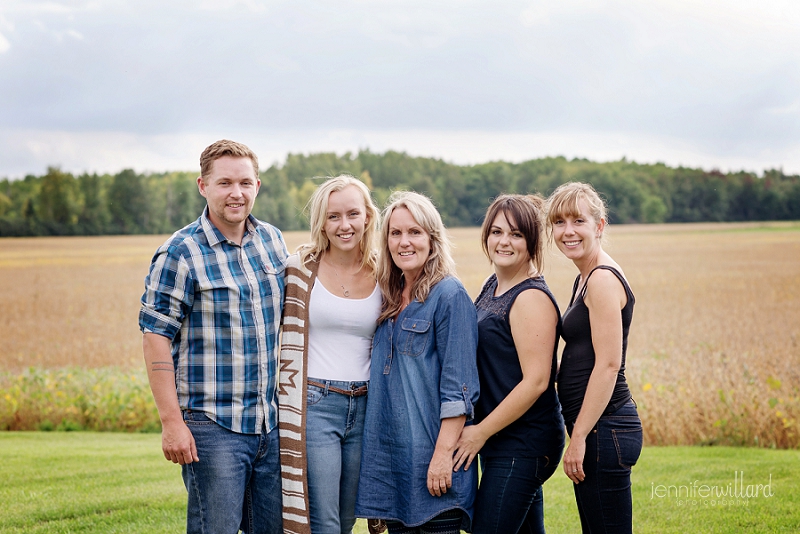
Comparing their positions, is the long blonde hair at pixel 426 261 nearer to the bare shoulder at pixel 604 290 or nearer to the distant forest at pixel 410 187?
the bare shoulder at pixel 604 290

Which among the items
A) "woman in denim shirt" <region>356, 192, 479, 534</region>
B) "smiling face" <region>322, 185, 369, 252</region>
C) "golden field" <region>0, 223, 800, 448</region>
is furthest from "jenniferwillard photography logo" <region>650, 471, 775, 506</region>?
"smiling face" <region>322, 185, 369, 252</region>

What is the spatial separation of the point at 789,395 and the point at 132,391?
8.27m

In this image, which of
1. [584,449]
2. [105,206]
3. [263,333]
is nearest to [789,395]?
[584,449]

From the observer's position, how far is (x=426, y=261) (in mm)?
3127

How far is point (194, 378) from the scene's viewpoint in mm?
Result: 3109

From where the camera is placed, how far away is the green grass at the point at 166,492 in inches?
194

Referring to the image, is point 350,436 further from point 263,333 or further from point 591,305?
point 591,305

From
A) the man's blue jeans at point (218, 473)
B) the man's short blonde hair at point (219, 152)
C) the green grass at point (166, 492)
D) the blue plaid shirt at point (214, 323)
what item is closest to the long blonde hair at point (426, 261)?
the blue plaid shirt at point (214, 323)

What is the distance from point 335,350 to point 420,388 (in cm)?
46

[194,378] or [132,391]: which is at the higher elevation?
[194,378]

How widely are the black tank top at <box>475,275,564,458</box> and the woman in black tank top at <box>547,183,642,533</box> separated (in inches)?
3.5

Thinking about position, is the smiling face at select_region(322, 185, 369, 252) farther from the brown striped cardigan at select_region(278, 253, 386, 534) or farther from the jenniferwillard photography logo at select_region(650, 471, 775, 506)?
the jenniferwillard photography logo at select_region(650, 471, 775, 506)

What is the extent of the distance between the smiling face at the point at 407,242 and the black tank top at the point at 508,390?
0.39 meters

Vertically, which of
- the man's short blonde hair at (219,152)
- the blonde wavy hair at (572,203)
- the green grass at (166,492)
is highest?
the man's short blonde hair at (219,152)
